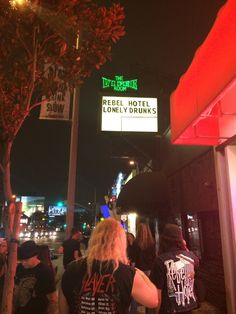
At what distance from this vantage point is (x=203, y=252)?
8.41 m

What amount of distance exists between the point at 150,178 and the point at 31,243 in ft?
18.8

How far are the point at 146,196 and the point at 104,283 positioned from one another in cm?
624

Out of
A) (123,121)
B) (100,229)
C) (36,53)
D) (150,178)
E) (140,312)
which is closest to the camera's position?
(100,229)

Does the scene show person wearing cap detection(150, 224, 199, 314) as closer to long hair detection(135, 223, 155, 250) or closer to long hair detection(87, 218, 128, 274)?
long hair detection(87, 218, 128, 274)

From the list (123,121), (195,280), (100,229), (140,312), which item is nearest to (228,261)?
(195,280)

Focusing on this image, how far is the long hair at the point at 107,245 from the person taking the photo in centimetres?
269

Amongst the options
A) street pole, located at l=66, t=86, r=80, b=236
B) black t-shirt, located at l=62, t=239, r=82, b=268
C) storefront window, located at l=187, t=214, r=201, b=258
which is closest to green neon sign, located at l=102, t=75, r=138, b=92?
street pole, located at l=66, t=86, r=80, b=236

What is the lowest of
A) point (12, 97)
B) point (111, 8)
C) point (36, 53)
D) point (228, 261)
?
point (228, 261)

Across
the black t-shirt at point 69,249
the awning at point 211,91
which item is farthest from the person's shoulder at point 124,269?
the black t-shirt at point 69,249

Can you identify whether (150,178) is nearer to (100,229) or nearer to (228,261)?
(228,261)

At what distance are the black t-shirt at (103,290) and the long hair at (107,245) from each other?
50mm

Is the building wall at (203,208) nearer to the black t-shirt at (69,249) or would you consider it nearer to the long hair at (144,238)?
the long hair at (144,238)

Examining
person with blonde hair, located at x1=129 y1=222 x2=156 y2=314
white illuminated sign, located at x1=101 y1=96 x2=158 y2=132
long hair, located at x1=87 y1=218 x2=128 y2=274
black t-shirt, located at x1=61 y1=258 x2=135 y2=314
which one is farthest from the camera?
white illuminated sign, located at x1=101 y1=96 x2=158 y2=132

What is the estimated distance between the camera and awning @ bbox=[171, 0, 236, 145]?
3484mm
